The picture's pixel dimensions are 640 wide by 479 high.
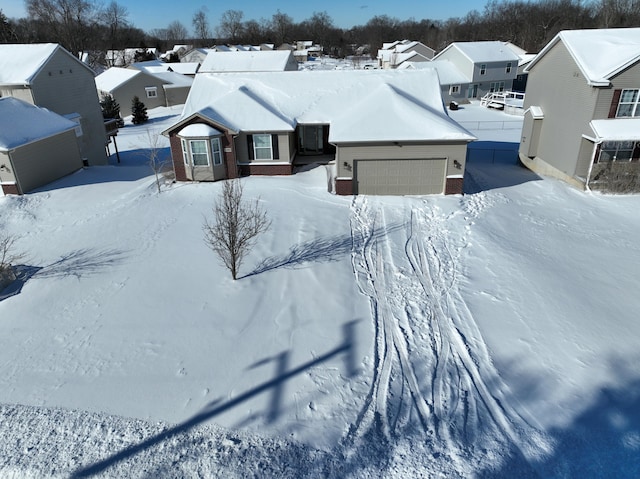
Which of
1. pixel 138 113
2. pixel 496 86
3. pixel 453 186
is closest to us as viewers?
pixel 453 186

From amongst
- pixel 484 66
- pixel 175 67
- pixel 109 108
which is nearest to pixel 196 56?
pixel 175 67

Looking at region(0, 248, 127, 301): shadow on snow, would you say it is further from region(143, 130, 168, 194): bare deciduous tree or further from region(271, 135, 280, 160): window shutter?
region(271, 135, 280, 160): window shutter

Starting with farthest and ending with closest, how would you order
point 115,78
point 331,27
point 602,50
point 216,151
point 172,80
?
point 331,27, point 172,80, point 115,78, point 216,151, point 602,50

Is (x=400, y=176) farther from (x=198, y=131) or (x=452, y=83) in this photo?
(x=452, y=83)

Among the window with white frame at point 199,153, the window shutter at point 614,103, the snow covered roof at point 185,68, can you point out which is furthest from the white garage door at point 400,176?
the snow covered roof at point 185,68

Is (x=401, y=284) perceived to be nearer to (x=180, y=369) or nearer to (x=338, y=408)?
(x=338, y=408)

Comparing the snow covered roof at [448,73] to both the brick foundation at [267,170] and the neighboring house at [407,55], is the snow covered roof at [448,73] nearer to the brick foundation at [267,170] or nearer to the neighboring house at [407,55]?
the neighboring house at [407,55]

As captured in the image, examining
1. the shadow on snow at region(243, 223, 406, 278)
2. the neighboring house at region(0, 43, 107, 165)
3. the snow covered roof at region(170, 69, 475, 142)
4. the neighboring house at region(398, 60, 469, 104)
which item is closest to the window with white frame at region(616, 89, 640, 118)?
the snow covered roof at region(170, 69, 475, 142)
